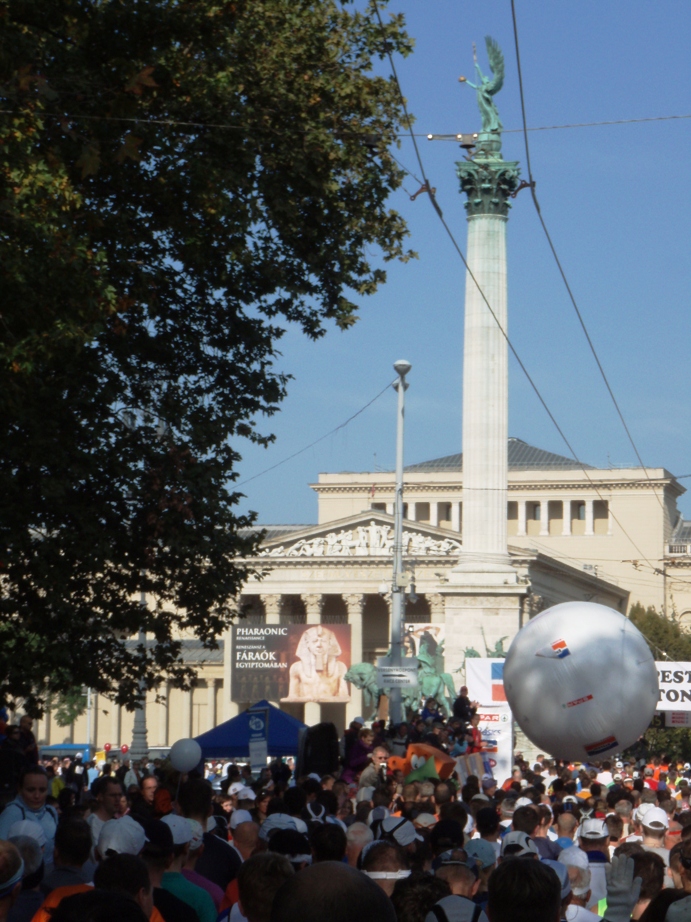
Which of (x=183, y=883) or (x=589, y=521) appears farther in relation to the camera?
(x=589, y=521)

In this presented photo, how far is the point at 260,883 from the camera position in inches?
226

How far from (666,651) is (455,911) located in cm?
7274

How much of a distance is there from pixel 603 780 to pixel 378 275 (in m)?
8.37

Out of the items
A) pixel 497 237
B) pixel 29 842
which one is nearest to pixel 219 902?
pixel 29 842

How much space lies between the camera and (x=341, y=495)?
120m

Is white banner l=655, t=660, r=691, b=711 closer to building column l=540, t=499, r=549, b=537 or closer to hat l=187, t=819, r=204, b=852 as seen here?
hat l=187, t=819, r=204, b=852

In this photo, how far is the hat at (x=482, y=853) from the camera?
8898mm

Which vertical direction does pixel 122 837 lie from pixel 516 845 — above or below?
above

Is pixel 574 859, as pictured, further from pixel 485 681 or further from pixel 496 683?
pixel 485 681

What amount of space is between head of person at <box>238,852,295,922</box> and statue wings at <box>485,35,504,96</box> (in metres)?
47.5

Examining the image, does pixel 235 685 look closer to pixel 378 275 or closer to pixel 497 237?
pixel 497 237

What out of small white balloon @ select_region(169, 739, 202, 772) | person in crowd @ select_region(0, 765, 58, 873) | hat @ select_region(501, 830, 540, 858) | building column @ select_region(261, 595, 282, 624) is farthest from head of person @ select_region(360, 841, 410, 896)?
building column @ select_region(261, 595, 282, 624)

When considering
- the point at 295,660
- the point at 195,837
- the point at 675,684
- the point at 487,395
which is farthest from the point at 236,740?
the point at 295,660

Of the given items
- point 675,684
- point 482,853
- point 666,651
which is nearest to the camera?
point 482,853
